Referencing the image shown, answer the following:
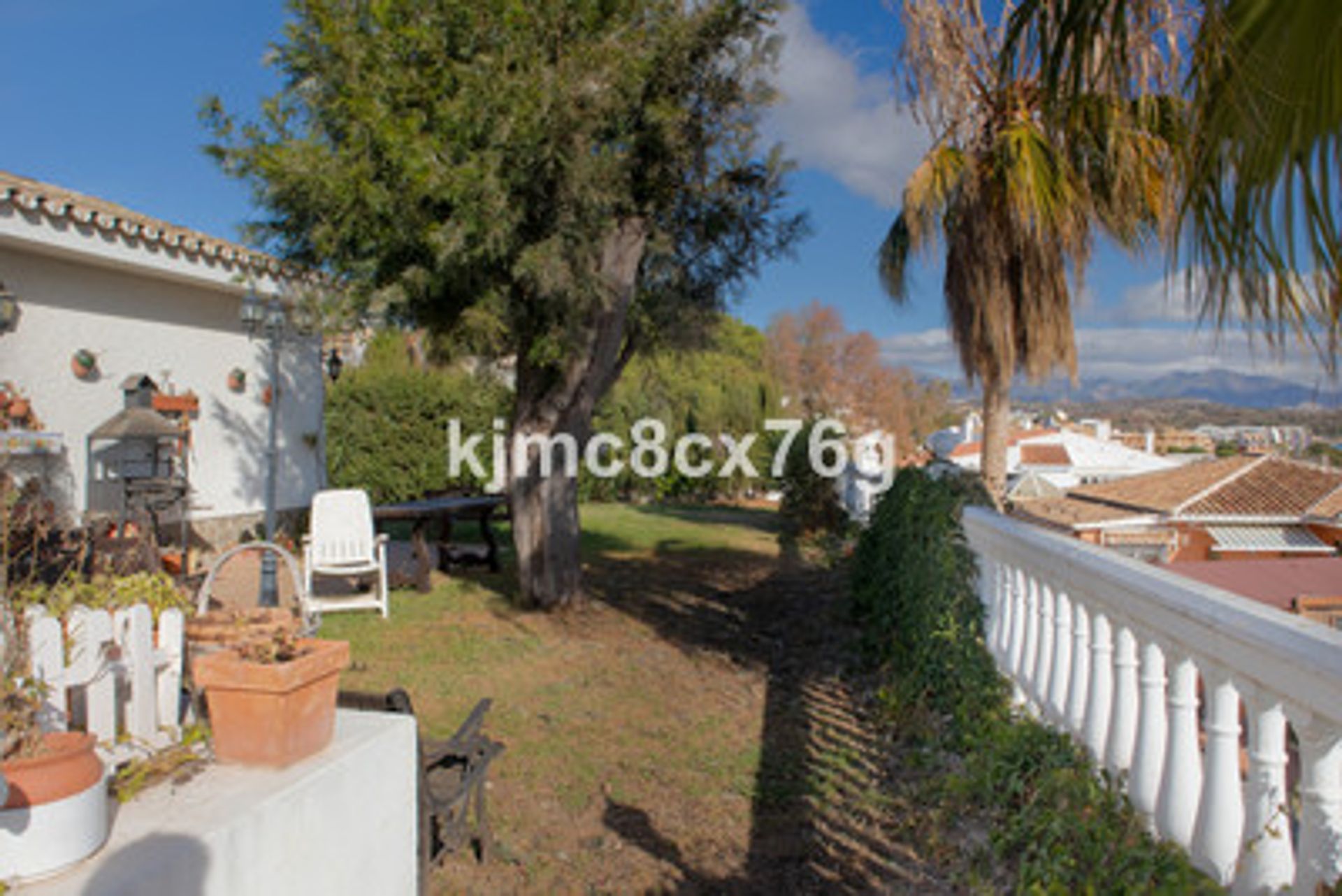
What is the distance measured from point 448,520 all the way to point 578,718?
4.96m

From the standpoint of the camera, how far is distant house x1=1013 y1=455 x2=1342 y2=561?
12852 mm

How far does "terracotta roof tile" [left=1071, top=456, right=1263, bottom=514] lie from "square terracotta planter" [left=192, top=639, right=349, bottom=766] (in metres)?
17.2

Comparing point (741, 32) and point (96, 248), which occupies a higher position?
point (741, 32)

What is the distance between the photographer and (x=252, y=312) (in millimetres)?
8297

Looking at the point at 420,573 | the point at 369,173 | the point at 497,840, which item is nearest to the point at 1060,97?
the point at 497,840

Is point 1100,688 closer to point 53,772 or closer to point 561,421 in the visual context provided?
point 53,772

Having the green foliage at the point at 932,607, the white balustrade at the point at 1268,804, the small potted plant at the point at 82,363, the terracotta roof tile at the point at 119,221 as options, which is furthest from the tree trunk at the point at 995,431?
the small potted plant at the point at 82,363

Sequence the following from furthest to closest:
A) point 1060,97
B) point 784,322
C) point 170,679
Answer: point 784,322 → point 170,679 → point 1060,97

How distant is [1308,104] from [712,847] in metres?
3.20

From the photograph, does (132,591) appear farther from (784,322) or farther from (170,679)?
(784,322)

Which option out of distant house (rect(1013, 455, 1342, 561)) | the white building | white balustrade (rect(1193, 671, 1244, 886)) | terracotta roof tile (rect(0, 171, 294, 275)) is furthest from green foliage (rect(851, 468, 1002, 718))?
the white building

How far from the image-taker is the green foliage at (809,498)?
1368cm

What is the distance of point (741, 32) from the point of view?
7195mm

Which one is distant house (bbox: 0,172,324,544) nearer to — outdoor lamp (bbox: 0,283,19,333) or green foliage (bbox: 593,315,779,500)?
outdoor lamp (bbox: 0,283,19,333)
